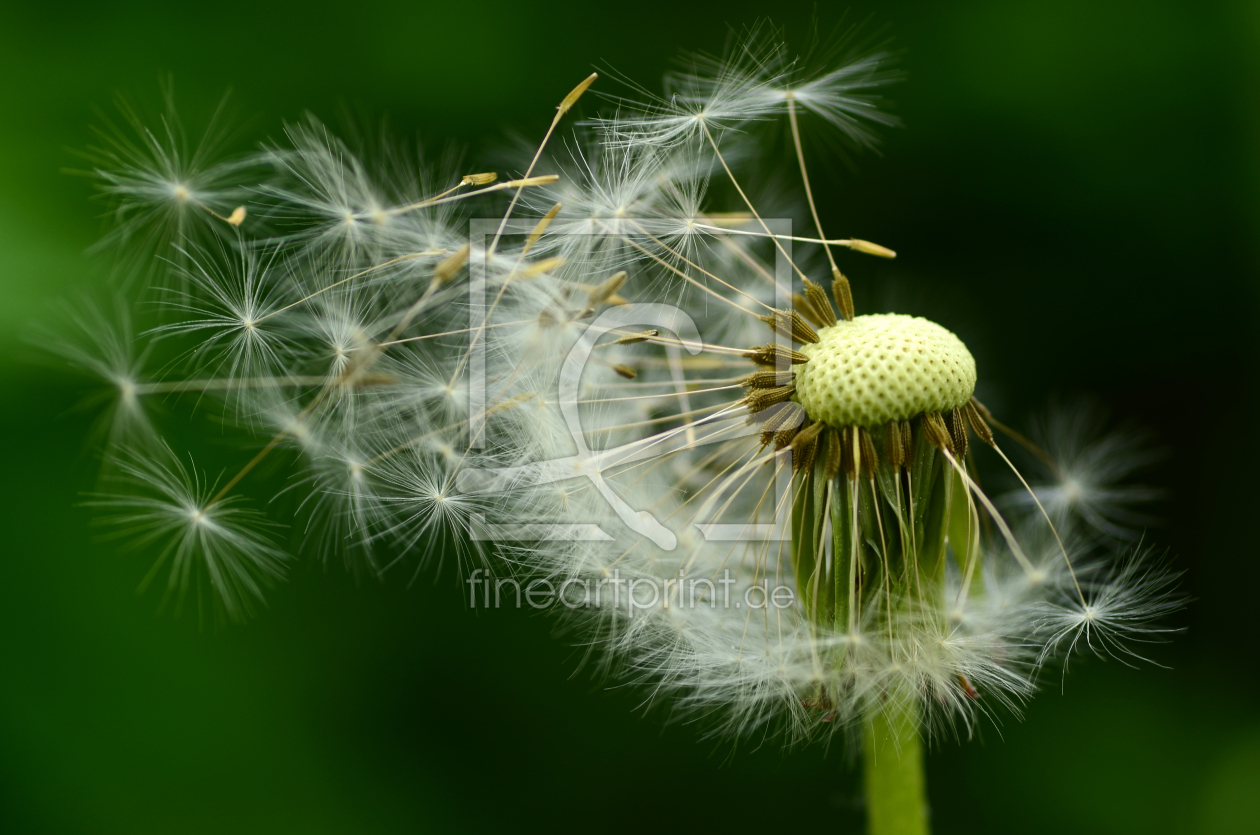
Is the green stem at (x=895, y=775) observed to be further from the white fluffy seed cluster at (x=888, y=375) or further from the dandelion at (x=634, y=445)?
the white fluffy seed cluster at (x=888, y=375)

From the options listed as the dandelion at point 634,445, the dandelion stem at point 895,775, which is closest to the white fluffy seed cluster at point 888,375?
the dandelion at point 634,445

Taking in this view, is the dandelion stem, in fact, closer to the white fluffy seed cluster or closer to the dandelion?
the dandelion

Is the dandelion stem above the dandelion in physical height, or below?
below

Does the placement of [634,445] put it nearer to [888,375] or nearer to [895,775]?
[888,375]

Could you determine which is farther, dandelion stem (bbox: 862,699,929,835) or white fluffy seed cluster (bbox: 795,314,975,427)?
dandelion stem (bbox: 862,699,929,835)

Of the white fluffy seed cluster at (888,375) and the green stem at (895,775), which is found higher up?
the white fluffy seed cluster at (888,375)

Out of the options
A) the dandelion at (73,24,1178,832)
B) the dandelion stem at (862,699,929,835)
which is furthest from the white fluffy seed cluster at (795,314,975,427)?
the dandelion stem at (862,699,929,835)

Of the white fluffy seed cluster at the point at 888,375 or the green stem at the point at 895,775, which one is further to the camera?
the green stem at the point at 895,775

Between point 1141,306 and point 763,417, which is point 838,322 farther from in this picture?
point 1141,306
